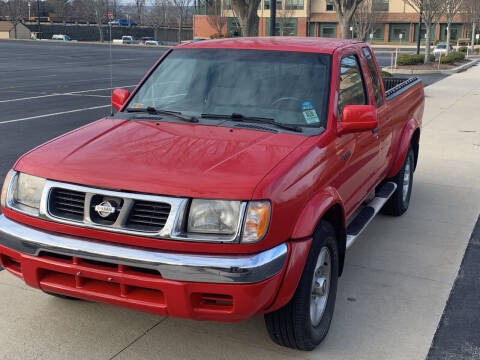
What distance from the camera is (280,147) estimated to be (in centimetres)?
377

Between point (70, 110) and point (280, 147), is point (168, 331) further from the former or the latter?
point (70, 110)

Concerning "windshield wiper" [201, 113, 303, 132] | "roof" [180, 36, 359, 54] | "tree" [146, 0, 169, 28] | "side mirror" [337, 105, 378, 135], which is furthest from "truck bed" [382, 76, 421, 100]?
"tree" [146, 0, 169, 28]

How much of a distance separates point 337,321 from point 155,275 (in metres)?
1.61

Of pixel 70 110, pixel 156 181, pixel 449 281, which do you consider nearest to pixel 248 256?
pixel 156 181

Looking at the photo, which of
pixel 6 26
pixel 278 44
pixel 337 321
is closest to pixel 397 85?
pixel 278 44

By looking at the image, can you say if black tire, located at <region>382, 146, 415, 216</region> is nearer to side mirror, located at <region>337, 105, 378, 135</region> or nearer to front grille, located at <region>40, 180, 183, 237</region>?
side mirror, located at <region>337, 105, 378, 135</region>

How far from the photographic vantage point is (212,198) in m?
3.23

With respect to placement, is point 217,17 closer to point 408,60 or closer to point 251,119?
point 408,60

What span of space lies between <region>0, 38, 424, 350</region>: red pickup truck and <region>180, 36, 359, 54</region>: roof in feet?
0.09

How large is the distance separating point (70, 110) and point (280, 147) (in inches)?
472

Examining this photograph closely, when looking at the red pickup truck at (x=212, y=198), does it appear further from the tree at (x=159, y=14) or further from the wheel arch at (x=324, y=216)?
the tree at (x=159, y=14)

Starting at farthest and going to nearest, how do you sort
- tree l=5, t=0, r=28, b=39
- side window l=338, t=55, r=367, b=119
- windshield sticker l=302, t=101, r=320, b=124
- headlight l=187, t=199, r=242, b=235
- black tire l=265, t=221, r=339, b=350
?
tree l=5, t=0, r=28, b=39, side window l=338, t=55, r=367, b=119, windshield sticker l=302, t=101, r=320, b=124, black tire l=265, t=221, r=339, b=350, headlight l=187, t=199, r=242, b=235

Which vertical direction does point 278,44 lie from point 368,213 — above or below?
above

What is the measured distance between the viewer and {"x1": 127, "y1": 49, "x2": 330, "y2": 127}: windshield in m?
4.35
